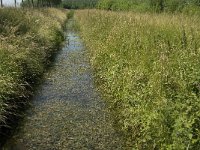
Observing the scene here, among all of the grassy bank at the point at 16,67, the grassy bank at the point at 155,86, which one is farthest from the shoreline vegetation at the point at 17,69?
the grassy bank at the point at 155,86

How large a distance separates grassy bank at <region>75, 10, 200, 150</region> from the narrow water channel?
41 cm

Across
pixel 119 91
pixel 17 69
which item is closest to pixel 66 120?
pixel 119 91

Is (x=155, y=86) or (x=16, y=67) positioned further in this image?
(x=16, y=67)

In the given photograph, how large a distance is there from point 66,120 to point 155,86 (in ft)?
9.16

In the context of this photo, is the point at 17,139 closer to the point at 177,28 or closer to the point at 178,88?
the point at 178,88

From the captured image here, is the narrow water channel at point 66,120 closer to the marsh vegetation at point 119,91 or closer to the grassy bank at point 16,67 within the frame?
the marsh vegetation at point 119,91

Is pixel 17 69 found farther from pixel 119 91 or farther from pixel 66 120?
pixel 119 91

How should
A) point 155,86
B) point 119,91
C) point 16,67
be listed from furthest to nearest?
point 16,67 → point 119,91 → point 155,86

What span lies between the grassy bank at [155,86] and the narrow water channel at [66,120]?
41cm

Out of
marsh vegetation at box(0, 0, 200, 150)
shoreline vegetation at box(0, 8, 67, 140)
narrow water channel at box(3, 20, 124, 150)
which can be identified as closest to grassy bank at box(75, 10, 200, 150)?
marsh vegetation at box(0, 0, 200, 150)

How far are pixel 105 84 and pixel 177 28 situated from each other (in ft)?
9.05

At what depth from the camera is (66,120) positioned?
30.0ft

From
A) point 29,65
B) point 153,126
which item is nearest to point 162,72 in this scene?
point 153,126

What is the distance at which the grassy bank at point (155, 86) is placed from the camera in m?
6.02
